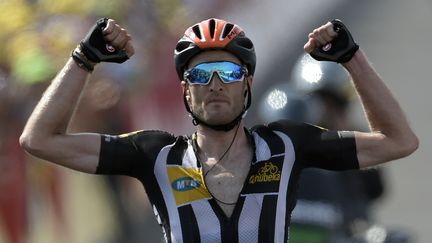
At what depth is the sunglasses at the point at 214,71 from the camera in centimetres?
635

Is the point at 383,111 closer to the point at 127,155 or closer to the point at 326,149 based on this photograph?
the point at 326,149

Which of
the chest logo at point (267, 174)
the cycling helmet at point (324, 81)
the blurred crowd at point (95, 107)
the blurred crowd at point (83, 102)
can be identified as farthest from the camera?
the blurred crowd at point (83, 102)

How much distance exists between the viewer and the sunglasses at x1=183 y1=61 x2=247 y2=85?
6352 mm

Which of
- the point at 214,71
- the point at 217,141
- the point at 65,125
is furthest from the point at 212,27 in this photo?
the point at 65,125

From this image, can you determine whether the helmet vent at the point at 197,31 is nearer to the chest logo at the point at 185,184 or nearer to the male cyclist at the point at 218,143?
the male cyclist at the point at 218,143

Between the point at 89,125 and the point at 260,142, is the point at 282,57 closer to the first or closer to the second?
the point at 89,125

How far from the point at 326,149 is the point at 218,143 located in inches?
19.5

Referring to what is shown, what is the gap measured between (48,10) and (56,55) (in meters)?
0.54

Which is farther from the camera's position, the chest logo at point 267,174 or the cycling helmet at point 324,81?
the cycling helmet at point 324,81

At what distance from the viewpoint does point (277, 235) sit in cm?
630

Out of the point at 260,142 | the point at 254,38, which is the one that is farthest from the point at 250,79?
the point at 254,38

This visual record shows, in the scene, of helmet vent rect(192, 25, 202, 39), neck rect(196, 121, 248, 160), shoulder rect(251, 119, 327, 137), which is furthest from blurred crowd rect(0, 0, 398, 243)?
helmet vent rect(192, 25, 202, 39)

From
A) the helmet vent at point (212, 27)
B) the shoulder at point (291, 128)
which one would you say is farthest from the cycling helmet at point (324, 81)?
the helmet vent at point (212, 27)

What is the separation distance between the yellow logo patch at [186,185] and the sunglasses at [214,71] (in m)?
0.41
